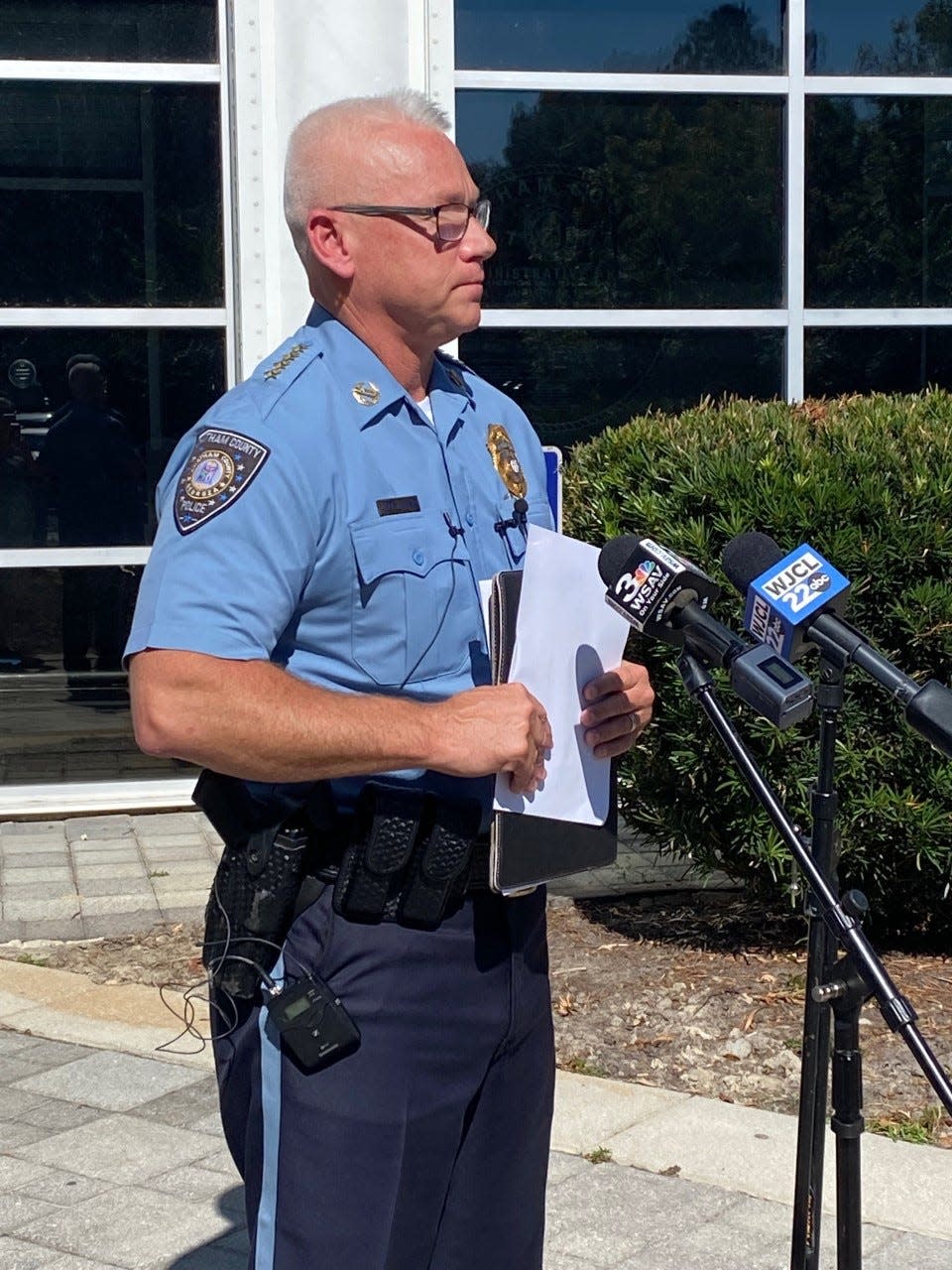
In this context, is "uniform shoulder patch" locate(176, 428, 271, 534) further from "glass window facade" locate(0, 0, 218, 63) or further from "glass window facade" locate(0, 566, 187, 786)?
"glass window facade" locate(0, 0, 218, 63)

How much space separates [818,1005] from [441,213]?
1.18 meters

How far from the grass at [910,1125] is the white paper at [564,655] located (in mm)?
2119

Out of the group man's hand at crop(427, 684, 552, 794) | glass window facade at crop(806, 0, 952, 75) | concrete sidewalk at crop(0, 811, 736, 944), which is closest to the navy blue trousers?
man's hand at crop(427, 684, 552, 794)

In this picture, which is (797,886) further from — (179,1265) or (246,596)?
(246,596)

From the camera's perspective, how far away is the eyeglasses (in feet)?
7.55

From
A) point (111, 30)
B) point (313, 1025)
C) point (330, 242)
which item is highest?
point (111, 30)

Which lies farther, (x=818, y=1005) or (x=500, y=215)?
(x=500, y=215)

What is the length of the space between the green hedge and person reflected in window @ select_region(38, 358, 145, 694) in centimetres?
291

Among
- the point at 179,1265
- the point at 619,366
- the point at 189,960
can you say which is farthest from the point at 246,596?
the point at 619,366

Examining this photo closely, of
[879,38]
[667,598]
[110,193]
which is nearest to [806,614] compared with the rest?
[667,598]

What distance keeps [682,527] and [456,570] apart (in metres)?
2.77

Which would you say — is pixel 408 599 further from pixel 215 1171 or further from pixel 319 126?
pixel 215 1171

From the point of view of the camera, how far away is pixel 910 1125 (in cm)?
414

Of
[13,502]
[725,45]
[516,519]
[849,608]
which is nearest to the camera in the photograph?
[516,519]
